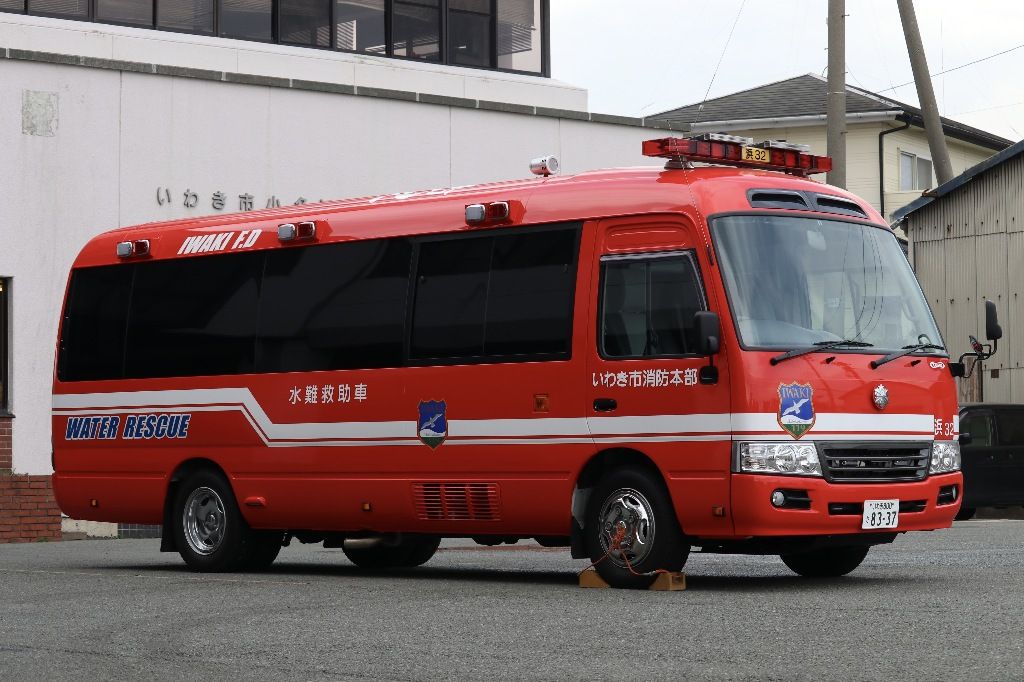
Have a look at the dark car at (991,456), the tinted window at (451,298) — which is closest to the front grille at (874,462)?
the tinted window at (451,298)

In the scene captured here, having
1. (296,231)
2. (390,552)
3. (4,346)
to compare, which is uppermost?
(296,231)

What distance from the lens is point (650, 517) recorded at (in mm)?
13094

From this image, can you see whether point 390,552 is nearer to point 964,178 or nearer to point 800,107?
point 964,178

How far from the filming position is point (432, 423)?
14.6 m

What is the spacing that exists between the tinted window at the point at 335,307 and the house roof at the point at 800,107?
38.1m

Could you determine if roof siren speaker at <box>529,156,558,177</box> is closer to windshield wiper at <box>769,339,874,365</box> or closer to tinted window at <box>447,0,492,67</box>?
windshield wiper at <box>769,339,874,365</box>

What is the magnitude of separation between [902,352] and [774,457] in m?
1.45

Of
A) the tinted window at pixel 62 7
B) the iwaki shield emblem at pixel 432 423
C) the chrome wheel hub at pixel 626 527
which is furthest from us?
the tinted window at pixel 62 7

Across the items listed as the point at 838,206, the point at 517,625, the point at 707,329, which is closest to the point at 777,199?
the point at 838,206

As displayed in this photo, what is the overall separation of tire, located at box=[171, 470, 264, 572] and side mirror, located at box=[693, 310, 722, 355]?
529 centimetres

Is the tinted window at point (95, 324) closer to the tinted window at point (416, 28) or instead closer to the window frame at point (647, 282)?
the window frame at point (647, 282)

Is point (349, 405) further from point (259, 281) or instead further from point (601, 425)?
point (601, 425)

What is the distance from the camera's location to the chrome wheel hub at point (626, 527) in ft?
43.0

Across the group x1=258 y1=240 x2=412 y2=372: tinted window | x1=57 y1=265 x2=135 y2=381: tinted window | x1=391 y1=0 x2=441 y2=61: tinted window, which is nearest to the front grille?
x1=258 y1=240 x2=412 y2=372: tinted window
